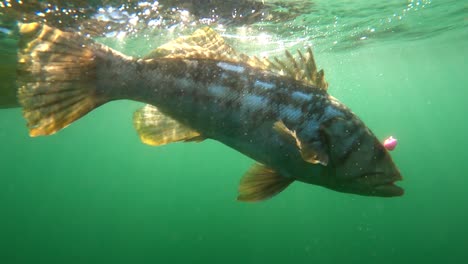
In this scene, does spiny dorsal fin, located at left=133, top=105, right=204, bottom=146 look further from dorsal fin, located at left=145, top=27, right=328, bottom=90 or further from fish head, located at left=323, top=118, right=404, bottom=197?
fish head, located at left=323, top=118, right=404, bottom=197

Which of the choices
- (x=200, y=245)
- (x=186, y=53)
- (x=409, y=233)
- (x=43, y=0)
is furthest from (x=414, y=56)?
(x=186, y=53)

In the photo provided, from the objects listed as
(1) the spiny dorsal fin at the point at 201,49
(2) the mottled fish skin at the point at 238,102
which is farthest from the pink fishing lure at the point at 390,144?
(1) the spiny dorsal fin at the point at 201,49

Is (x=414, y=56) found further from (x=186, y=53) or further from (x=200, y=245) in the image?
(x=186, y=53)

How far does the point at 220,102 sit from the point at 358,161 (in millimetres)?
1312

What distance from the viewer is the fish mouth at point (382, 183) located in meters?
3.03

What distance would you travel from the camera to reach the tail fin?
275 cm

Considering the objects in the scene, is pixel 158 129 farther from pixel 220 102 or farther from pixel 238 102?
A: pixel 238 102

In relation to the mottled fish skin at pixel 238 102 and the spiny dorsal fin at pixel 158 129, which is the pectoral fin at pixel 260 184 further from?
the spiny dorsal fin at pixel 158 129

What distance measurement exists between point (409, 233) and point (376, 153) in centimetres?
3399

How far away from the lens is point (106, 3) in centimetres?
954

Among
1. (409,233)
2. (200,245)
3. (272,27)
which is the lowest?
(200,245)

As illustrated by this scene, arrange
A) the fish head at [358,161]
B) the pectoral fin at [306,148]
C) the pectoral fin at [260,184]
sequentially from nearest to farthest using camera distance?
the pectoral fin at [306,148]
the fish head at [358,161]
the pectoral fin at [260,184]

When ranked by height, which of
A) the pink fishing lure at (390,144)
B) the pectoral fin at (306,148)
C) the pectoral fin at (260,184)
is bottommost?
the pectoral fin at (260,184)

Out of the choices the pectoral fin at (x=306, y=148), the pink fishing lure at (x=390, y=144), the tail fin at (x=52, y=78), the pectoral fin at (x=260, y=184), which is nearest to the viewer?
the pectoral fin at (x=306, y=148)
